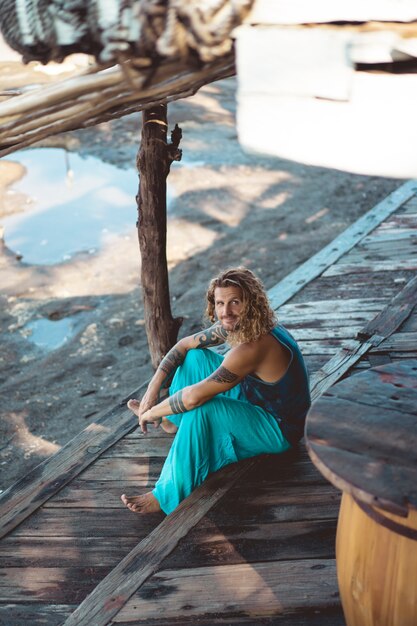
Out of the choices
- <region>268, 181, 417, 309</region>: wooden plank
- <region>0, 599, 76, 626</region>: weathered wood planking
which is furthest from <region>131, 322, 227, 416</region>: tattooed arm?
<region>268, 181, 417, 309</region>: wooden plank

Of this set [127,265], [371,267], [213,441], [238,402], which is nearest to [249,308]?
[238,402]

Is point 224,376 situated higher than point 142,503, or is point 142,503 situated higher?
point 224,376

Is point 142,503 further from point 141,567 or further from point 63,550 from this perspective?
point 141,567

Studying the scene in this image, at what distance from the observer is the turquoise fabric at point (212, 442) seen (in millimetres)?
3154

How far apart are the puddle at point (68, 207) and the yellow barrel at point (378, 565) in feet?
23.8

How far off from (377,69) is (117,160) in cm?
1095

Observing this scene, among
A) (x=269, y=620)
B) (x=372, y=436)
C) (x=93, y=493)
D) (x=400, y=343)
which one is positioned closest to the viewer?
(x=372, y=436)

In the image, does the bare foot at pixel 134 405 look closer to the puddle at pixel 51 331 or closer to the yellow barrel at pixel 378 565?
the yellow barrel at pixel 378 565

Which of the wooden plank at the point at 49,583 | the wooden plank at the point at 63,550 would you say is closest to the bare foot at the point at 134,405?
the wooden plank at the point at 63,550

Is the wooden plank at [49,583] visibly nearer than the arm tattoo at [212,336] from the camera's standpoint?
Yes

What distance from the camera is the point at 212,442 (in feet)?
10.6

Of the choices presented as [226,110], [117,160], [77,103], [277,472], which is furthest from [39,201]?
[77,103]

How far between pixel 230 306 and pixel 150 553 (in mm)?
1043

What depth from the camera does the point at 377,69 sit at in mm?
1710
